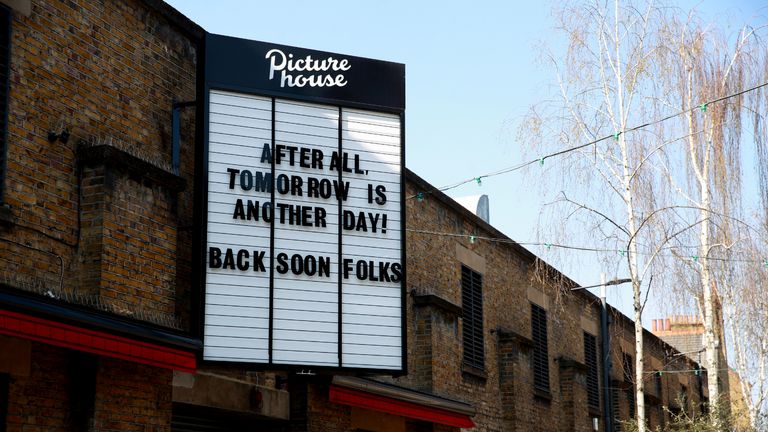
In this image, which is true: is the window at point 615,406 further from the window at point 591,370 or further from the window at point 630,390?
the window at point 630,390

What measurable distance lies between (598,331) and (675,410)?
1085 centimetres

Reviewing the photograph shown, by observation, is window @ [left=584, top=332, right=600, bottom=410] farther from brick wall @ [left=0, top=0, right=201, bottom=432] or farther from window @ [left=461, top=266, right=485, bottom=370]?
brick wall @ [left=0, top=0, right=201, bottom=432]

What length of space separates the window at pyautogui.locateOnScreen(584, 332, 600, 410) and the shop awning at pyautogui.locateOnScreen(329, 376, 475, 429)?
9933 mm

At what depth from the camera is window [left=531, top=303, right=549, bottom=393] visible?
23.8m

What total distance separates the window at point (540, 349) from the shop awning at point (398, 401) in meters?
5.72

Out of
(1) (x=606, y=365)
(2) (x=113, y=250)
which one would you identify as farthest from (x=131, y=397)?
(1) (x=606, y=365)

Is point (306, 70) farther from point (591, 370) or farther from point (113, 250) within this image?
point (591, 370)

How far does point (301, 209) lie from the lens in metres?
13.6

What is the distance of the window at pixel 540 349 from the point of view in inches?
939

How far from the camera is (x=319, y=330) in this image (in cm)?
1341

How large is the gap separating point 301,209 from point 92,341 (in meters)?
4.02

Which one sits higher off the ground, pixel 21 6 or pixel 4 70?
pixel 21 6

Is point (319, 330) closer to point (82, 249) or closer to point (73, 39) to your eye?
point (82, 249)

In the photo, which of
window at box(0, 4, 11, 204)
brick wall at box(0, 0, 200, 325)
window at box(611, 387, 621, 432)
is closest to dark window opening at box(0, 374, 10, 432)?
brick wall at box(0, 0, 200, 325)
